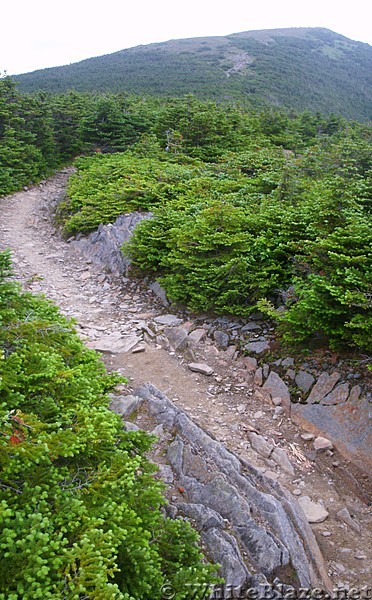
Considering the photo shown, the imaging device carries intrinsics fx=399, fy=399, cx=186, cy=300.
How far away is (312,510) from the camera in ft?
17.0

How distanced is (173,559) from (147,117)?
24811mm

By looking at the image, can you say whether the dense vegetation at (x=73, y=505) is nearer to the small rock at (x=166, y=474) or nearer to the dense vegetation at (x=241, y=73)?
the small rock at (x=166, y=474)

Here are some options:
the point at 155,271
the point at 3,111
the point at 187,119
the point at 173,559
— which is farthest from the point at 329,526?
the point at 3,111

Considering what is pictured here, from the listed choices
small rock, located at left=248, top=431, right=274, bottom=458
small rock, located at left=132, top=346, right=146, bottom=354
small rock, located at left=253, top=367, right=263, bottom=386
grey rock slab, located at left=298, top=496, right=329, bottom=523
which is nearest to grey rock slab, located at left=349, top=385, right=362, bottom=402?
small rock, located at left=248, top=431, right=274, bottom=458

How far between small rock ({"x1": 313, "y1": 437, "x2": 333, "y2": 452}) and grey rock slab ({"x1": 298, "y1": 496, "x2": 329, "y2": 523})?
2.77ft

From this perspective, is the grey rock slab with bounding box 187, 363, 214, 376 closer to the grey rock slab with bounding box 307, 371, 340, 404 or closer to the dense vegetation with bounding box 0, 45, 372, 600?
the dense vegetation with bounding box 0, 45, 372, 600

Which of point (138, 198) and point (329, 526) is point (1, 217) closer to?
point (138, 198)

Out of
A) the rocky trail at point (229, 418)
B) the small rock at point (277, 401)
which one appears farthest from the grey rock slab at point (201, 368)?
the small rock at point (277, 401)

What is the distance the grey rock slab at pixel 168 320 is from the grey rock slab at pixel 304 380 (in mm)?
3039

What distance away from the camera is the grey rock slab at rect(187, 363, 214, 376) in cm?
748

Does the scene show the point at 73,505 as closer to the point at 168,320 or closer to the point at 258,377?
the point at 258,377

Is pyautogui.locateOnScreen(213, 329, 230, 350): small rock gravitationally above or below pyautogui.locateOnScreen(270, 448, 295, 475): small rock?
above

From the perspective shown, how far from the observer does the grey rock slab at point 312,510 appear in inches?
199

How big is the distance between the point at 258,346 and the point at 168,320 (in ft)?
7.48
